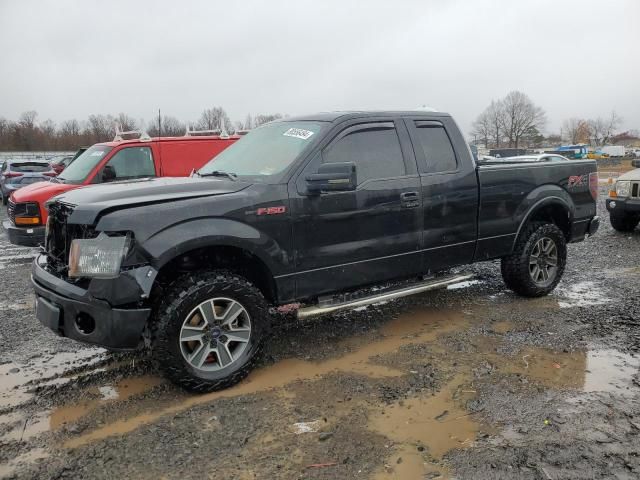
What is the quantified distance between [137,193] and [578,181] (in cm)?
485

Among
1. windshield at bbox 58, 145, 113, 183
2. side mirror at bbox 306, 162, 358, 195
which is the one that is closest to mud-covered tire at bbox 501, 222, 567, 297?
side mirror at bbox 306, 162, 358, 195

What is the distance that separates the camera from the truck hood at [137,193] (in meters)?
3.37

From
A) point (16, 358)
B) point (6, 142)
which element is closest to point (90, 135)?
point (6, 142)

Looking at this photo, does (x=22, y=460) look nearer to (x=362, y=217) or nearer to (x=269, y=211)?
(x=269, y=211)

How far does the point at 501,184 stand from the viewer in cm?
512

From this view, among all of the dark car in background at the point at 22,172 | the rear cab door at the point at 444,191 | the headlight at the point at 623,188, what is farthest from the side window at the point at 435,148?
the dark car in background at the point at 22,172

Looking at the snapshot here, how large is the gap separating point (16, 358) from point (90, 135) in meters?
72.1

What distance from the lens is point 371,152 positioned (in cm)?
441

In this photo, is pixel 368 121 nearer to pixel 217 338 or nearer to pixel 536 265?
pixel 217 338

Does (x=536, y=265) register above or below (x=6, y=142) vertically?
below

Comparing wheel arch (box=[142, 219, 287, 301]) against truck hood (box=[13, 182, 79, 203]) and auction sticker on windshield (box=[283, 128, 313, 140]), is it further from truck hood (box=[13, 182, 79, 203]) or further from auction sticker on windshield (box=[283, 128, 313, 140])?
truck hood (box=[13, 182, 79, 203])

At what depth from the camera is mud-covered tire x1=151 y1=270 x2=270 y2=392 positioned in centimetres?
339

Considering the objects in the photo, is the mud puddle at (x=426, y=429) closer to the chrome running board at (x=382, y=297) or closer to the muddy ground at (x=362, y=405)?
the muddy ground at (x=362, y=405)

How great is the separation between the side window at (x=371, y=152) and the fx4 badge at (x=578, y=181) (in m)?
2.46
